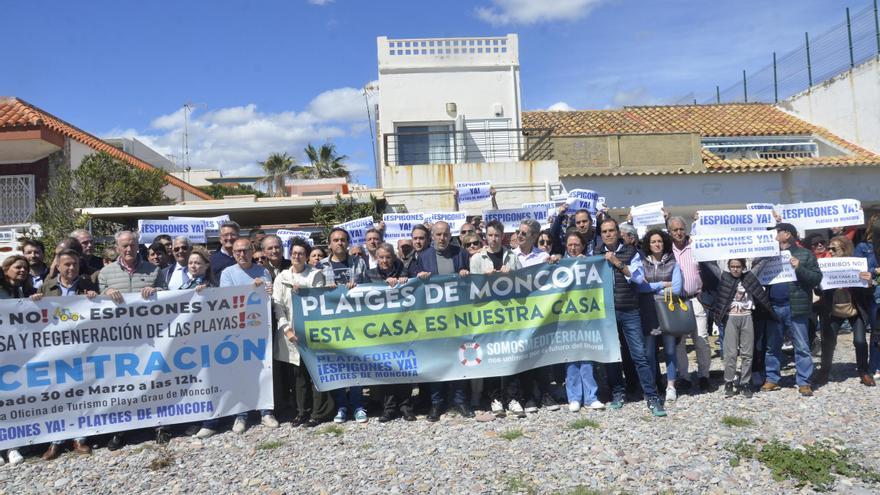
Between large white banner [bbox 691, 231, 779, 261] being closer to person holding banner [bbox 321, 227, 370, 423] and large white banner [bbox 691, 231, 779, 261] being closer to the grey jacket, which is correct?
person holding banner [bbox 321, 227, 370, 423]

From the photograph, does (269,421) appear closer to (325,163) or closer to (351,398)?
(351,398)

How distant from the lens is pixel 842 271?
6.51 m

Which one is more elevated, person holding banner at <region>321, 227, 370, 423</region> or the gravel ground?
person holding banner at <region>321, 227, 370, 423</region>

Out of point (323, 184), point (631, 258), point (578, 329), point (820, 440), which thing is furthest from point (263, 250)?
point (323, 184)

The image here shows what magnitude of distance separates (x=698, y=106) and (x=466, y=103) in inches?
443

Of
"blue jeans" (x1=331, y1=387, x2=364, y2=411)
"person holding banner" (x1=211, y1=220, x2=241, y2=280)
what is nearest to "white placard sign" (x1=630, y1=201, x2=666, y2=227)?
"blue jeans" (x1=331, y1=387, x2=364, y2=411)

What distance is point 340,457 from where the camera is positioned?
16.9 ft

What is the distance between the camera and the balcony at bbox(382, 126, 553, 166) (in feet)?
57.2

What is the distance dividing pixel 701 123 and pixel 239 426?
69.1 ft

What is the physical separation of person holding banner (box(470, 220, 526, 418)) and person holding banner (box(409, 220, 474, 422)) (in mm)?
160

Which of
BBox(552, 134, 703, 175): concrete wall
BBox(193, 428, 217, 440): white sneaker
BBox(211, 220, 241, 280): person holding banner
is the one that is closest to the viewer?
BBox(193, 428, 217, 440): white sneaker

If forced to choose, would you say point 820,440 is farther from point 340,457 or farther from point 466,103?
point 466,103

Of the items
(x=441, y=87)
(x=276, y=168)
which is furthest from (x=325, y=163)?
(x=441, y=87)

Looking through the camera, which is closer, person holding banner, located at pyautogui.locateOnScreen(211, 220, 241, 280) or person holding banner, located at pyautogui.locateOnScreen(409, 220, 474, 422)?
person holding banner, located at pyautogui.locateOnScreen(409, 220, 474, 422)
